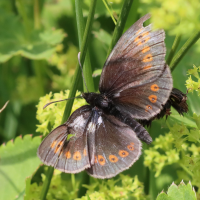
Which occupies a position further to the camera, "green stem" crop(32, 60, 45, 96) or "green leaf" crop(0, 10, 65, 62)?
"green stem" crop(32, 60, 45, 96)

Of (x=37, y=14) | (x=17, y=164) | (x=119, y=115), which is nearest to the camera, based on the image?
(x=119, y=115)

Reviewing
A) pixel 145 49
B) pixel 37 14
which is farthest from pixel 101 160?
pixel 37 14

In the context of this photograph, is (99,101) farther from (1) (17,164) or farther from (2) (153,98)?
(1) (17,164)

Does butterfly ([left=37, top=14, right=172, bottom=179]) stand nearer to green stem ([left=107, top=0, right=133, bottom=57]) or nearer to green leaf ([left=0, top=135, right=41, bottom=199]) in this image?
green stem ([left=107, top=0, right=133, bottom=57])

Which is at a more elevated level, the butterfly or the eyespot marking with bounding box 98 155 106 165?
the butterfly

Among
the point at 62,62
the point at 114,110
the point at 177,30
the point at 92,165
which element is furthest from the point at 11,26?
the point at 177,30

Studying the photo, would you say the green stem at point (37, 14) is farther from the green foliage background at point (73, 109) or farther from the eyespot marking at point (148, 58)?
the eyespot marking at point (148, 58)

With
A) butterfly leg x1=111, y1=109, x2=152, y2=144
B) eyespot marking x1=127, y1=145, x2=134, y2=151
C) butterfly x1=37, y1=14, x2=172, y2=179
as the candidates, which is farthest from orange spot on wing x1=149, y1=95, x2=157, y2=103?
eyespot marking x1=127, y1=145, x2=134, y2=151
